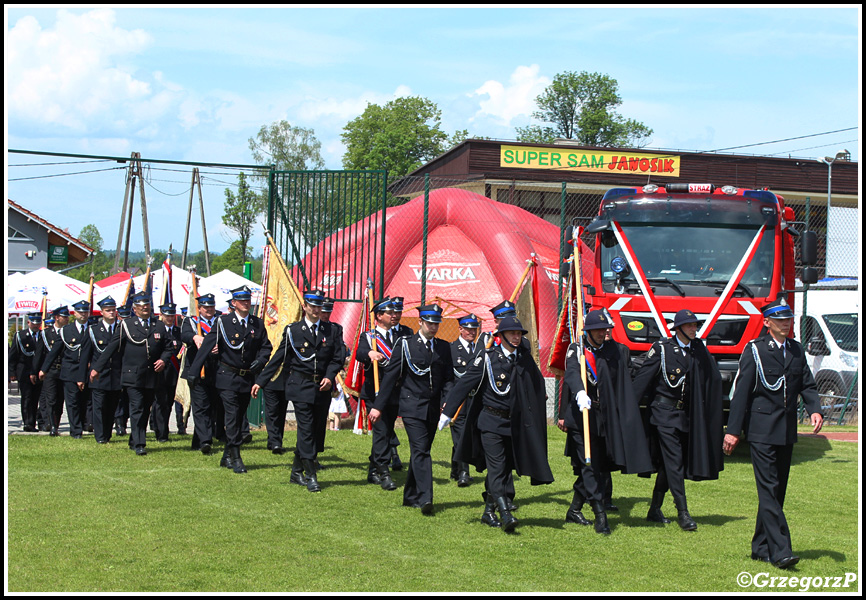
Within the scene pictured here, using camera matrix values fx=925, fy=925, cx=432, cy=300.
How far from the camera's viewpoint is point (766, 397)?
7.39 meters

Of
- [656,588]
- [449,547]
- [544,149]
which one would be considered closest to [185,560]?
[449,547]

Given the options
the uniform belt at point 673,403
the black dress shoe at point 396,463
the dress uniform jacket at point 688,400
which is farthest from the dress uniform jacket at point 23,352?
the uniform belt at point 673,403

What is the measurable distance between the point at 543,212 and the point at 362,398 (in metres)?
23.4

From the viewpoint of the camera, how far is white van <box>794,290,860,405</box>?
746 inches

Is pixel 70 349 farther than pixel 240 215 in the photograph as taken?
No

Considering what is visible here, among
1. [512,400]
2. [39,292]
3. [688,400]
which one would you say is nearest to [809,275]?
[688,400]

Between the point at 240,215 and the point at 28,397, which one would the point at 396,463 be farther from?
the point at 240,215

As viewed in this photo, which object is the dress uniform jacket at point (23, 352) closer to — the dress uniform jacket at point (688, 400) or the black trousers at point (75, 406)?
the black trousers at point (75, 406)

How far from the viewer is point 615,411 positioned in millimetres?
8461

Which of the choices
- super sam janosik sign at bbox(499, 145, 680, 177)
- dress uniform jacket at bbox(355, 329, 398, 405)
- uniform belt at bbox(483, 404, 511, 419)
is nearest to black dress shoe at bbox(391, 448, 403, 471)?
dress uniform jacket at bbox(355, 329, 398, 405)

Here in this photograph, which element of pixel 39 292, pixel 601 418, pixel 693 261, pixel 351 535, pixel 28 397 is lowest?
pixel 351 535

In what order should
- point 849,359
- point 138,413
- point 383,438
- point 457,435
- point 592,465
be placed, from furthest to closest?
point 849,359 < point 138,413 < point 383,438 < point 457,435 < point 592,465

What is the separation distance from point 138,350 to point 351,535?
6.07 m

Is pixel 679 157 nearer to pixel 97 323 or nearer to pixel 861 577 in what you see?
pixel 97 323
